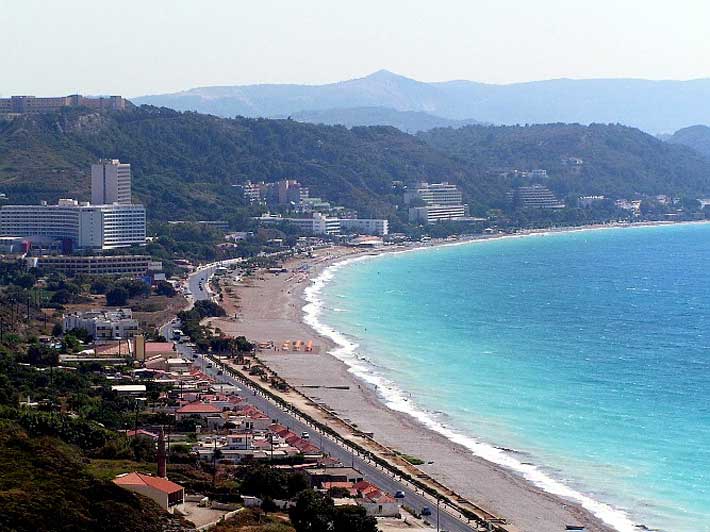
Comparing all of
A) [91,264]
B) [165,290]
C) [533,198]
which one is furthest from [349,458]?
[533,198]

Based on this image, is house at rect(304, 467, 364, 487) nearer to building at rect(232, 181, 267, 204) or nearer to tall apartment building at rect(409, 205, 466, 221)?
building at rect(232, 181, 267, 204)

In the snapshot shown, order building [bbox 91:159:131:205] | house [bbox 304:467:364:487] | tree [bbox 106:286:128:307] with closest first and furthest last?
house [bbox 304:467:364:487] → tree [bbox 106:286:128:307] → building [bbox 91:159:131:205]

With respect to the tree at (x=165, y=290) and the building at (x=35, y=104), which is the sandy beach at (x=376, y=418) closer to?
the tree at (x=165, y=290)

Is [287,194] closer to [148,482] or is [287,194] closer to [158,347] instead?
[158,347]

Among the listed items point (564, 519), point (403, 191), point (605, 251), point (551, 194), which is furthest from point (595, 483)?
point (551, 194)

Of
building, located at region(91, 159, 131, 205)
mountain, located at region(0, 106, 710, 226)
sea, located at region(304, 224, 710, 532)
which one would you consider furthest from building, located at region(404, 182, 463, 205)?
building, located at region(91, 159, 131, 205)
